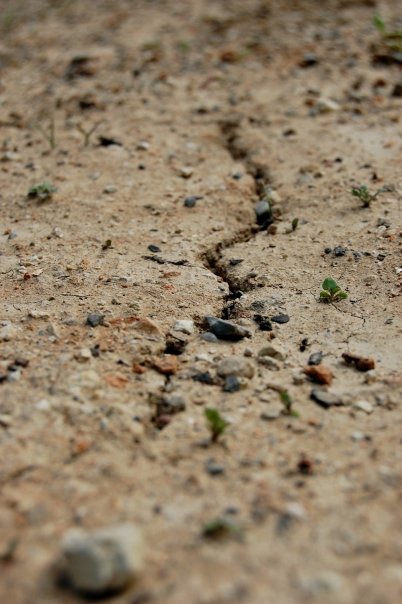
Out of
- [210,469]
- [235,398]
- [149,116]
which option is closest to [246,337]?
[235,398]

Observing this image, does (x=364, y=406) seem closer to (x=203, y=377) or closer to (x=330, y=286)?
(x=203, y=377)

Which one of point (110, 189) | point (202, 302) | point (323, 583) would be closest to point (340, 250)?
point (202, 302)

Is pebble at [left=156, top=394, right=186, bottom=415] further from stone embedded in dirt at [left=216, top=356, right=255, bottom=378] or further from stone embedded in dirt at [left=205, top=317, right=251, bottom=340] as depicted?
stone embedded in dirt at [left=205, top=317, right=251, bottom=340]

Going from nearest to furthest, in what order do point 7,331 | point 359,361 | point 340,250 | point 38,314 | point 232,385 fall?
1. point 232,385
2. point 359,361
3. point 7,331
4. point 38,314
5. point 340,250

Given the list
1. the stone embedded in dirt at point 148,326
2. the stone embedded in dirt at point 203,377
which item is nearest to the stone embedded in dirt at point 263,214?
the stone embedded in dirt at point 148,326

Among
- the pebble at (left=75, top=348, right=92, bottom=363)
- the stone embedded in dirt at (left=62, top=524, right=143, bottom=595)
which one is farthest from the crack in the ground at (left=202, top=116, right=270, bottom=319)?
the stone embedded in dirt at (left=62, top=524, right=143, bottom=595)

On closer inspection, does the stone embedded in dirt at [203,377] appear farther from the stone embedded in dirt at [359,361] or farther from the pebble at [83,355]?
the stone embedded in dirt at [359,361]
